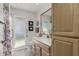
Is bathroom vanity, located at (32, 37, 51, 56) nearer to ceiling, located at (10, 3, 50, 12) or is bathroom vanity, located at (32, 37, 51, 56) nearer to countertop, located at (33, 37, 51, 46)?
countertop, located at (33, 37, 51, 46)

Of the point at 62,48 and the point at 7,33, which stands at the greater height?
the point at 7,33

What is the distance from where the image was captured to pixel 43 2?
132 cm

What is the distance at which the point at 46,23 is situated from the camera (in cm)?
157

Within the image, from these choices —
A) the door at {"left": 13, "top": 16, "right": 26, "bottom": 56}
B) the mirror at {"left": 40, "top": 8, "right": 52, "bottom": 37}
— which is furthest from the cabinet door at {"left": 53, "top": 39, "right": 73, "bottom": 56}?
the door at {"left": 13, "top": 16, "right": 26, "bottom": 56}

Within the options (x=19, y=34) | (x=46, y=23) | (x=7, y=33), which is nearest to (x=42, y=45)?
(x=46, y=23)

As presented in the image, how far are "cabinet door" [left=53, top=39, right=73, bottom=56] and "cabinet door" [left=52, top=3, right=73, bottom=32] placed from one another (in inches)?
5.1

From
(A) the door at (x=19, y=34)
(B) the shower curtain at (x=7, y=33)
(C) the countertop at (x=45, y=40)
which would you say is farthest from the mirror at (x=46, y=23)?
(B) the shower curtain at (x=7, y=33)

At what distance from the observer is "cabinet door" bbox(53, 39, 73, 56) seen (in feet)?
3.40

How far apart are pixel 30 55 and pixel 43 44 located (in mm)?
386

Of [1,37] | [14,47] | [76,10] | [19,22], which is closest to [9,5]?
[19,22]

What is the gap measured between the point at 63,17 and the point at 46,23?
0.44 metres

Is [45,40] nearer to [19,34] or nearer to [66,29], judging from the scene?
[19,34]

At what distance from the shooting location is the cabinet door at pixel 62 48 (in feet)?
3.40

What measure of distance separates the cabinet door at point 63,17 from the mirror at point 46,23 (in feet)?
0.44
